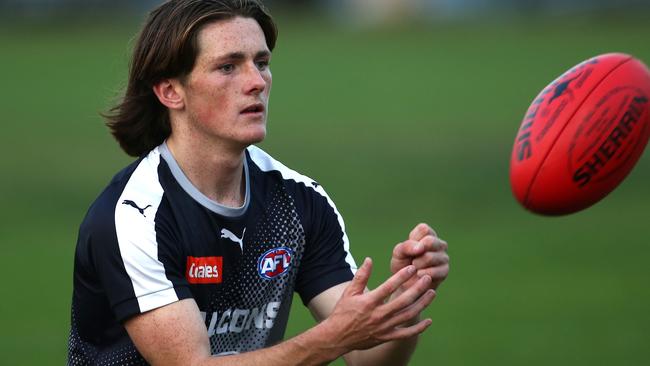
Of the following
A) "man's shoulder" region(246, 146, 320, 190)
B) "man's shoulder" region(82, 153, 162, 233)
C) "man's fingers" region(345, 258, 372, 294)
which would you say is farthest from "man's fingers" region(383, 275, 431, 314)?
"man's shoulder" region(82, 153, 162, 233)

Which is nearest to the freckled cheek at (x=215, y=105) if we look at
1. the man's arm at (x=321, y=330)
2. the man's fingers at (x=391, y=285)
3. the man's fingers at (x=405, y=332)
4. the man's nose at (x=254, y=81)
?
the man's nose at (x=254, y=81)

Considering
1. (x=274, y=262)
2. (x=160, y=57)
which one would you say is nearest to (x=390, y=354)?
(x=274, y=262)

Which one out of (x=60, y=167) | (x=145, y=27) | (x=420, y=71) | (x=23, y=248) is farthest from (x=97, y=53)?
(x=145, y=27)

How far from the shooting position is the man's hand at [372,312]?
5012 mm

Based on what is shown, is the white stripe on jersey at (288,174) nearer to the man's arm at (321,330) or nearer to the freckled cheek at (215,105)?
the freckled cheek at (215,105)

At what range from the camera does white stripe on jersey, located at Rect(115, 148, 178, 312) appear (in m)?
5.38

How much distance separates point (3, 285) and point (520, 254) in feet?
17.3

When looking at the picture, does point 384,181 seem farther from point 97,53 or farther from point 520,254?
point 97,53

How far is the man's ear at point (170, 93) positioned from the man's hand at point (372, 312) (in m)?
1.38

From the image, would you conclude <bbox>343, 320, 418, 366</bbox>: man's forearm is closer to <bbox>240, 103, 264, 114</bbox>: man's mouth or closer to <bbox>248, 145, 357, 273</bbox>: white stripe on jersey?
<bbox>248, 145, 357, 273</bbox>: white stripe on jersey

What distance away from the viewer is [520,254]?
13.2m

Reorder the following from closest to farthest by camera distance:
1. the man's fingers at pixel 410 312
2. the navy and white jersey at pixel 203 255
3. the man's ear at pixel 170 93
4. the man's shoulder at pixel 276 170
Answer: the man's fingers at pixel 410 312 → the navy and white jersey at pixel 203 255 → the man's ear at pixel 170 93 → the man's shoulder at pixel 276 170

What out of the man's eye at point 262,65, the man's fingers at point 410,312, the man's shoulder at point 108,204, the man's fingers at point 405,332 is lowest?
the man's fingers at point 405,332

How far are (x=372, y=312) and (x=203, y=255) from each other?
1.02 meters
